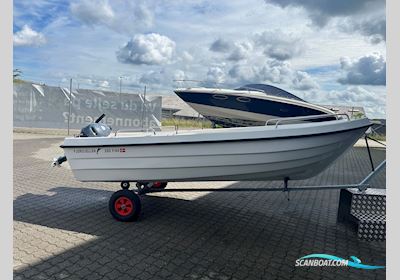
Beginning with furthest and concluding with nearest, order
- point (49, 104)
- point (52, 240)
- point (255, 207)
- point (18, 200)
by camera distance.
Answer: point (49, 104) < point (255, 207) < point (18, 200) < point (52, 240)

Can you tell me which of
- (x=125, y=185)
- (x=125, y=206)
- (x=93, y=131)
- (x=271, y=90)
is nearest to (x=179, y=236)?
(x=125, y=206)

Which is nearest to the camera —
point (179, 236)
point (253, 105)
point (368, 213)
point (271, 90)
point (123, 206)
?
point (179, 236)

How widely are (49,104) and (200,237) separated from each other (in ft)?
39.6

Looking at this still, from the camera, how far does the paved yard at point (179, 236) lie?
2.76 m

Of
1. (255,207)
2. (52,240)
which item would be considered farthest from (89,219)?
(255,207)

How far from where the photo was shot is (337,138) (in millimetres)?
3266

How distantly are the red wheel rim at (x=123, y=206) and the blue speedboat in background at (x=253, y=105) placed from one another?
5.15 m

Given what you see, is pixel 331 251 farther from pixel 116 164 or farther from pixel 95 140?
pixel 95 140

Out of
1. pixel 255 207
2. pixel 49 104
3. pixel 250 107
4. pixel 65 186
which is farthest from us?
pixel 49 104

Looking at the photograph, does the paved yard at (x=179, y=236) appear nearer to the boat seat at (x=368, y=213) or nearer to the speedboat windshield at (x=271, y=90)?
the boat seat at (x=368, y=213)

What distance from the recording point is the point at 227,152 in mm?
3277

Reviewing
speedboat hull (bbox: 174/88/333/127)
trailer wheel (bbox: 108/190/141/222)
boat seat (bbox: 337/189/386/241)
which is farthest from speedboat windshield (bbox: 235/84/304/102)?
trailer wheel (bbox: 108/190/141/222)

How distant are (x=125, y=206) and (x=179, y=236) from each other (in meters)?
0.86

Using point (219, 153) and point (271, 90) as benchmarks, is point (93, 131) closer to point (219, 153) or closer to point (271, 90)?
point (219, 153)
